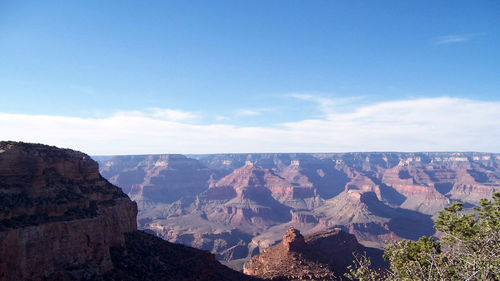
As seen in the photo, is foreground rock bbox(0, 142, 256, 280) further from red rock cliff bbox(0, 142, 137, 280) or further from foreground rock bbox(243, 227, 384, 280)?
foreground rock bbox(243, 227, 384, 280)

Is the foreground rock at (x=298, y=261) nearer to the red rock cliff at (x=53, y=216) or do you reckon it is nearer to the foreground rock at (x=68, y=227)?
the foreground rock at (x=68, y=227)

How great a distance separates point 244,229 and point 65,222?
169147 mm

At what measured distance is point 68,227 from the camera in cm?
3016

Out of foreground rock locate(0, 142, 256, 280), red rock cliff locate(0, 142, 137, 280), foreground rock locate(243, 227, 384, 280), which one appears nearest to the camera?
red rock cliff locate(0, 142, 137, 280)

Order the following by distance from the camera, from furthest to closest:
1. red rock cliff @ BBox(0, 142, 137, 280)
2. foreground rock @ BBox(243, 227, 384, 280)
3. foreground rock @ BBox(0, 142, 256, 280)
A: 1. foreground rock @ BBox(243, 227, 384, 280)
2. foreground rock @ BBox(0, 142, 256, 280)
3. red rock cliff @ BBox(0, 142, 137, 280)

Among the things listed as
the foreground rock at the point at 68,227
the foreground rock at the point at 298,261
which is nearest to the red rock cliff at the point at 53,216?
the foreground rock at the point at 68,227

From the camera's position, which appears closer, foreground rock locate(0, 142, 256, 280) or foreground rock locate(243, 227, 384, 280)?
foreground rock locate(0, 142, 256, 280)

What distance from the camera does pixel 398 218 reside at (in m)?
186

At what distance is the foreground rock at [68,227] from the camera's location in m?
27.4

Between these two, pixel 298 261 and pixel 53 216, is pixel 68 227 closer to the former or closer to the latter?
pixel 53 216

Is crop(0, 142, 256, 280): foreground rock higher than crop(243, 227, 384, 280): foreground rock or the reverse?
higher

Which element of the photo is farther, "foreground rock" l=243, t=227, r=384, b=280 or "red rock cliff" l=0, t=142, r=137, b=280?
"foreground rock" l=243, t=227, r=384, b=280

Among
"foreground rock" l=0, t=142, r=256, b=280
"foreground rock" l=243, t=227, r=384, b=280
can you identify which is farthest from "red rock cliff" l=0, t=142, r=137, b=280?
"foreground rock" l=243, t=227, r=384, b=280

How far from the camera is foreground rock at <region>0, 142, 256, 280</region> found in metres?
27.4
